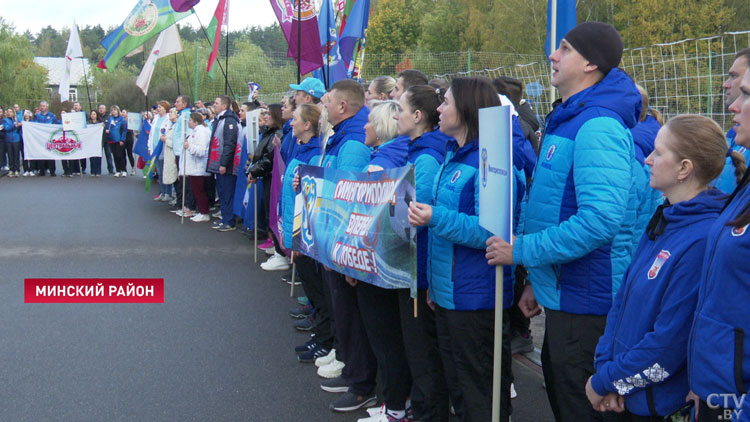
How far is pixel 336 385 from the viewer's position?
194 inches

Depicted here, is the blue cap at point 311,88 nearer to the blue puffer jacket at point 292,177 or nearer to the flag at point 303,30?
the blue puffer jacket at point 292,177

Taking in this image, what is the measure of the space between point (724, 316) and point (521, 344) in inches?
148

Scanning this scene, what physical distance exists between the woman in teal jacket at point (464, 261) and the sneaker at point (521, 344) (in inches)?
83.4

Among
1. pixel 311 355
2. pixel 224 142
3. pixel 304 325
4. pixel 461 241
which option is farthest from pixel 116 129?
pixel 461 241

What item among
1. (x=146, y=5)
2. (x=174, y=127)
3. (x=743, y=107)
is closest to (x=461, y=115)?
(x=743, y=107)

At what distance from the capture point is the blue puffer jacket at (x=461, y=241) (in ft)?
10.8

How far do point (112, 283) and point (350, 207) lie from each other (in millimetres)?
4998

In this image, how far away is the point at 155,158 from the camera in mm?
14312

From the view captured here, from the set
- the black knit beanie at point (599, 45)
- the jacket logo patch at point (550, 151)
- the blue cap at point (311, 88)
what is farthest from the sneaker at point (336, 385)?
the black knit beanie at point (599, 45)

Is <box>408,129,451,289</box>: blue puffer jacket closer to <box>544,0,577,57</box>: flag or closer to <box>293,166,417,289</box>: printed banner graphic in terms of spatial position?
<box>293,166,417,289</box>: printed banner graphic

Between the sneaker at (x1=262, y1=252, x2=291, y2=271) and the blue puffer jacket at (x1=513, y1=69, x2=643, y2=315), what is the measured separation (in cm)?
613

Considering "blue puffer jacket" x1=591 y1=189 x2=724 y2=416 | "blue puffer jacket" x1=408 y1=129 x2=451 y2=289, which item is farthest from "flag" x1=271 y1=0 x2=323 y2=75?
"blue puffer jacket" x1=591 y1=189 x2=724 y2=416

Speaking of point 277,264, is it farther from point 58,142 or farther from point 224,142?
point 58,142

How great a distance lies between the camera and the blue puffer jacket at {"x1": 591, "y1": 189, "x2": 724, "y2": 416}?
2248 mm
